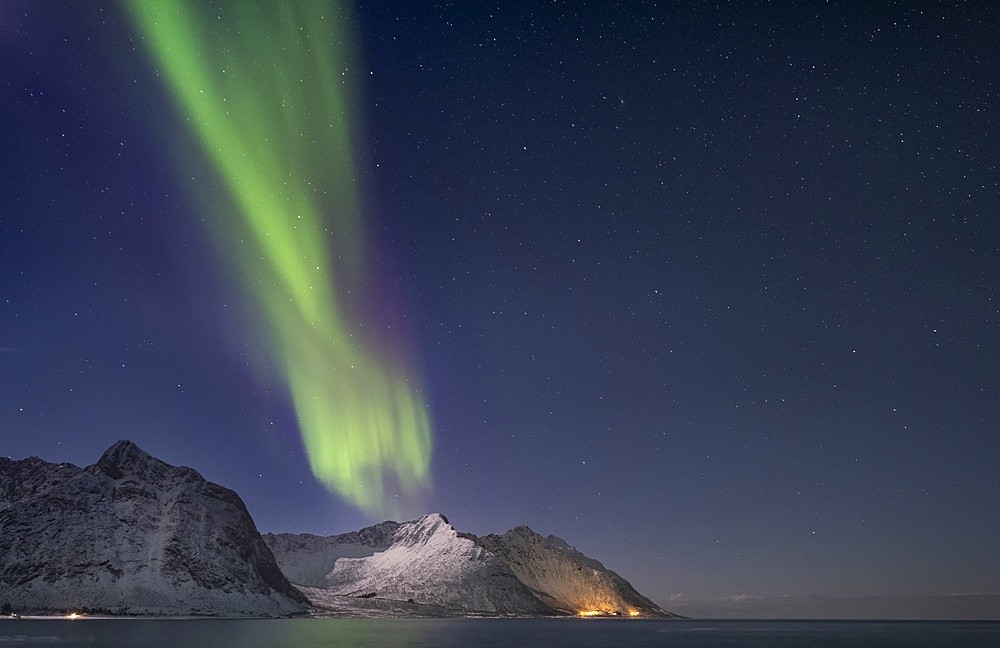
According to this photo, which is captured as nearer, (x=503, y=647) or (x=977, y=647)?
Result: (x=503, y=647)

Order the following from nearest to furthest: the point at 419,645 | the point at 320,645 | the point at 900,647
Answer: the point at 320,645, the point at 419,645, the point at 900,647

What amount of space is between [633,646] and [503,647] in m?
32.5

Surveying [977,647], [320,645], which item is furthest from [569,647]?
[977,647]

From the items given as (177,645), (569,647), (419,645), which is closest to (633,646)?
(569,647)

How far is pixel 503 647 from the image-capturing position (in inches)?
5251

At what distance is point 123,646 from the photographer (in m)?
110

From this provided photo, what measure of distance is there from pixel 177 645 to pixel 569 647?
77712 millimetres

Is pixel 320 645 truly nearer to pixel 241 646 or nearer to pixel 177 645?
pixel 241 646

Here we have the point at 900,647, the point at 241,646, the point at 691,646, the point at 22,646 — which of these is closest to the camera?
the point at 22,646

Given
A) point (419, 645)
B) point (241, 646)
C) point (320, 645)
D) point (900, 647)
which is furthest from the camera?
→ point (900, 647)

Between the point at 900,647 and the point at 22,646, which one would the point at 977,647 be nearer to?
the point at 900,647

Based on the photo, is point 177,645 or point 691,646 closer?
point 177,645

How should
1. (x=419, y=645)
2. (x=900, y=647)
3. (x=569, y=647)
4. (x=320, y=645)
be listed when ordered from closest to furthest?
(x=320, y=645) < (x=419, y=645) < (x=569, y=647) < (x=900, y=647)

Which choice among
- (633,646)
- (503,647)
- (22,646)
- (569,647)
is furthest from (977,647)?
(22,646)
